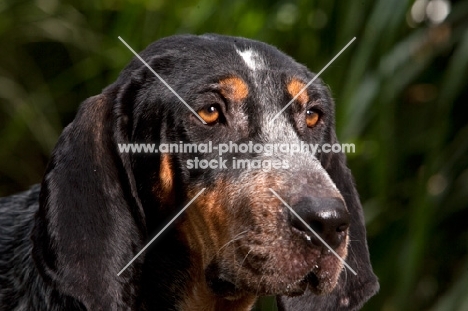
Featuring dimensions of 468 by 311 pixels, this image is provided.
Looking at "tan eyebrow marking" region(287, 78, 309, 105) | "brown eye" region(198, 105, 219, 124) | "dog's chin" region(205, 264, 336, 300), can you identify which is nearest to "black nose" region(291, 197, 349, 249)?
"dog's chin" region(205, 264, 336, 300)

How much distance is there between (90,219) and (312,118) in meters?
1.05

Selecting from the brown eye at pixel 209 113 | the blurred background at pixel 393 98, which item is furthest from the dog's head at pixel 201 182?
the blurred background at pixel 393 98

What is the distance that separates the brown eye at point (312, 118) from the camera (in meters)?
4.03

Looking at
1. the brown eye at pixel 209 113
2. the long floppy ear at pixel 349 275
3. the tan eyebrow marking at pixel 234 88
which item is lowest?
the long floppy ear at pixel 349 275

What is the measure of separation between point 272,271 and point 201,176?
499 millimetres

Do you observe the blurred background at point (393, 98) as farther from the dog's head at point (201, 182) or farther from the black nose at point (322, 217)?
the black nose at point (322, 217)

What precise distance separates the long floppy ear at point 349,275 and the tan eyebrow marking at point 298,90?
1.10 feet

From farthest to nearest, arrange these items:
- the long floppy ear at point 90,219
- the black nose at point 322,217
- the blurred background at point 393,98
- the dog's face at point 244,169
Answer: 1. the blurred background at point 393,98
2. the long floppy ear at point 90,219
3. the dog's face at point 244,169
4. the black nose at point 322,217

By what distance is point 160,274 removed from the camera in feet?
13.0

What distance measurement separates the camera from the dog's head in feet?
11.4

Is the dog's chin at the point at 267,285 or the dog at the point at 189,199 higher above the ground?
the dog at the point at 189,199

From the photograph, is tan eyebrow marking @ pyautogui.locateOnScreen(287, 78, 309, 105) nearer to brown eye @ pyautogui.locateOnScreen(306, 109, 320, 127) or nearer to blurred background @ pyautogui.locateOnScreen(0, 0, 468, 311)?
brown eye @ pyautogui.locateOnScreen(306, 109, 320, 127)

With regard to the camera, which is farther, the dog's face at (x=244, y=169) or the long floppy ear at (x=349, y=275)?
the long floppy ear at (x=349, y=275)

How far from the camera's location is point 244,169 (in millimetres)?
3643
